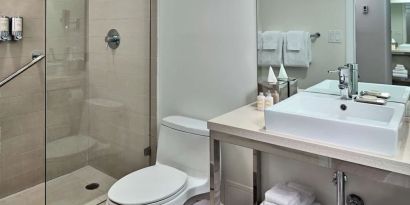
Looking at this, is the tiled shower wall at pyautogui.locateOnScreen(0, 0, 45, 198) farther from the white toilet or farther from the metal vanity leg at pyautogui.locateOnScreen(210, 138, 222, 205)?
the metal vanity leg at pyautogui.locateOnScreen(210, 138, 222, 205)

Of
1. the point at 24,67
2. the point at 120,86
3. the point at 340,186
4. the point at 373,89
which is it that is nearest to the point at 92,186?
the point at 120,86

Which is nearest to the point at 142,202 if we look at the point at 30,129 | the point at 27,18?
the point at 30,129

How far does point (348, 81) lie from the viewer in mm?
1435

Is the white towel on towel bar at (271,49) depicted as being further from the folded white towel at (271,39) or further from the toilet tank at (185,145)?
the toilet tank at (185,145)

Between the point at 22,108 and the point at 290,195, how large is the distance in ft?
6.82

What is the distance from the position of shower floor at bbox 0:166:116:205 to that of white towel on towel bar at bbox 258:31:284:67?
4.95ft

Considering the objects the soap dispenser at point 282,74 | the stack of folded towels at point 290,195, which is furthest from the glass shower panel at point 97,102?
the stack of folded towels at point 290,195

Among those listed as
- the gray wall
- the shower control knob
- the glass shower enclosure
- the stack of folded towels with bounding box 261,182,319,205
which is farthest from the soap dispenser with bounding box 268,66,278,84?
the glass shower enclosure

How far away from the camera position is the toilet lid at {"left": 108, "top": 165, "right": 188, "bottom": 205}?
4.83 ft

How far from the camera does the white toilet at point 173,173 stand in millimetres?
1508

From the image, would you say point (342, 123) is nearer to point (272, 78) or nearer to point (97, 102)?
point (272, 78)

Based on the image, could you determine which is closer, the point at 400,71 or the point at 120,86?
the point at 400,71

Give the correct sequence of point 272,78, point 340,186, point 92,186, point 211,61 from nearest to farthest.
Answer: point 340,186, point 272,78, point 211,61, point 92,186

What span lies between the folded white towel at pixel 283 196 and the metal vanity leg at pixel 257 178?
241mm
